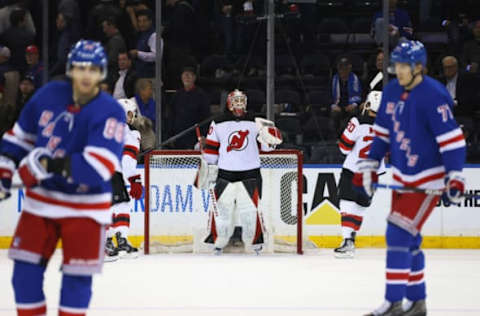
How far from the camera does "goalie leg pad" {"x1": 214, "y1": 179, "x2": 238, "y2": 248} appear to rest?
8.85 meters

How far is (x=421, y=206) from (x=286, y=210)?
13.7 feet

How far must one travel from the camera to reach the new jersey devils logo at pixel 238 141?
8.83m

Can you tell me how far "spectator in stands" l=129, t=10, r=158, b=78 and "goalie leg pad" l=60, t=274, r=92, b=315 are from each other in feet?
18.4

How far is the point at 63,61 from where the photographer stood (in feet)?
32.0

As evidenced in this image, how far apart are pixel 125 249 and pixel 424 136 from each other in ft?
13.0

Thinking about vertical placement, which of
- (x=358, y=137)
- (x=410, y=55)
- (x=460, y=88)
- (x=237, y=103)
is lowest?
(x=358, y=137)

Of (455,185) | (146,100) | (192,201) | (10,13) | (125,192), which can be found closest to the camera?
(455,185)

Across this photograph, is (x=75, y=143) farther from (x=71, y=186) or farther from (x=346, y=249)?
(x=346, y=249)

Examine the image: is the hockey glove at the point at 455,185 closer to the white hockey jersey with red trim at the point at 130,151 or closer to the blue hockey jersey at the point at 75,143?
the blue hockey jersey at the point at 75,143

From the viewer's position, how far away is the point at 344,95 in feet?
31.1

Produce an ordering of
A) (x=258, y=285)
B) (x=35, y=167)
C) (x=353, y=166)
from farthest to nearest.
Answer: (x=353, y=166)
(x=258, y=285)
(x=35, y=167)

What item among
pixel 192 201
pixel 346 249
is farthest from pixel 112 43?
pixel 346 249

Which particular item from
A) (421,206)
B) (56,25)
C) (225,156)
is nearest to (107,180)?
(421,206)

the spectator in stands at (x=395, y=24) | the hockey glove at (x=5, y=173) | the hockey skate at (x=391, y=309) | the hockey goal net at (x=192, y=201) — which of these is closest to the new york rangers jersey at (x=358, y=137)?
the hockey goal net at (x=192, y=201)
